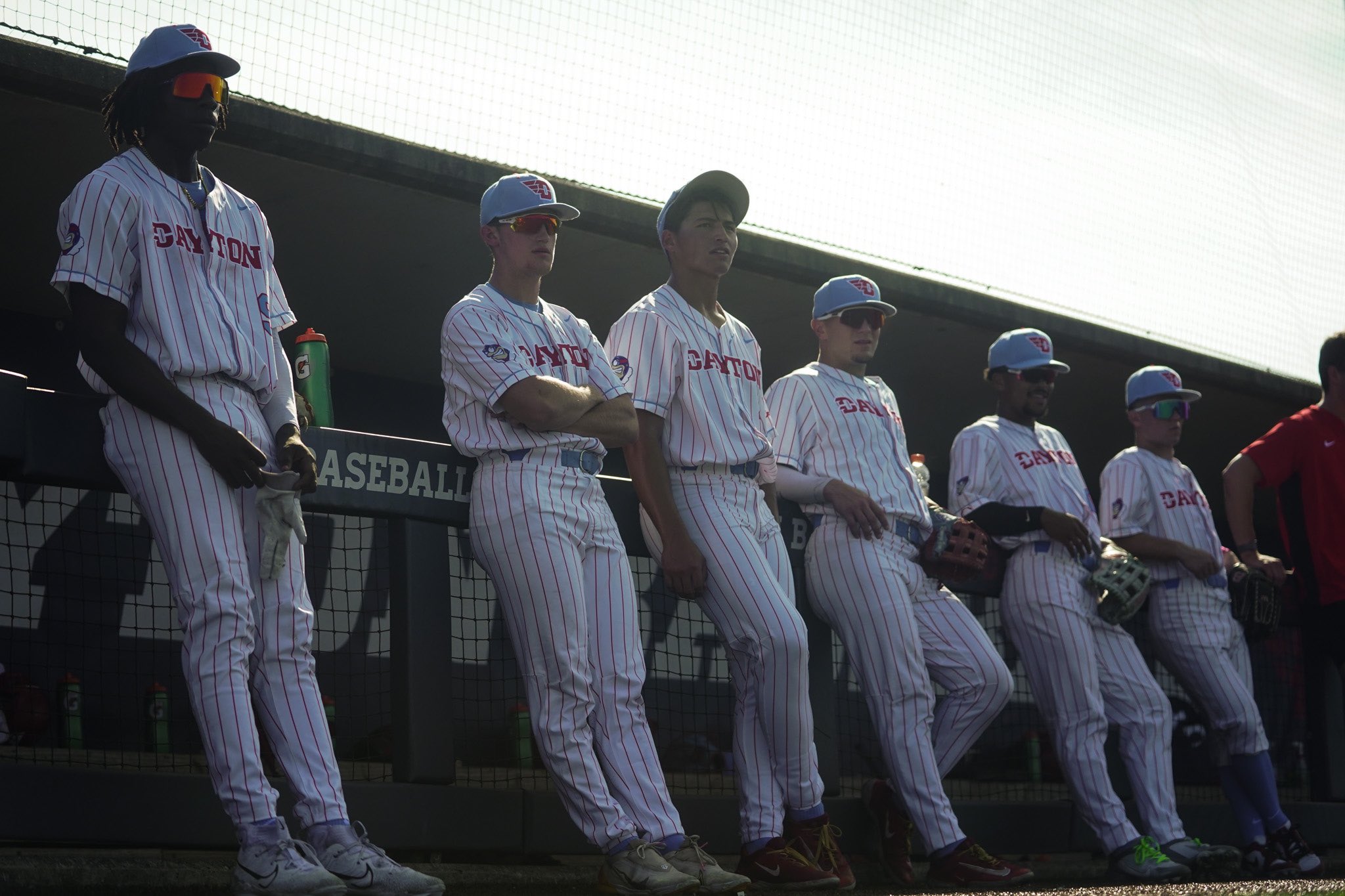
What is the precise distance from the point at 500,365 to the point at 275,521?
76cm

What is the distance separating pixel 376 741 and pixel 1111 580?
2716mm

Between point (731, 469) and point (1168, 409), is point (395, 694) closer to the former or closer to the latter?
point (731, 469)

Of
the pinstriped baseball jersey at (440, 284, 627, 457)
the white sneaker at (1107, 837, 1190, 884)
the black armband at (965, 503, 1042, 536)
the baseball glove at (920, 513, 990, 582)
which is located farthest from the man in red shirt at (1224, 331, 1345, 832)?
the pinstriped baseball jersey at (440, 284, 627, 457)

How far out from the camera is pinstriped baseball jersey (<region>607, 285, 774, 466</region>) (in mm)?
4281

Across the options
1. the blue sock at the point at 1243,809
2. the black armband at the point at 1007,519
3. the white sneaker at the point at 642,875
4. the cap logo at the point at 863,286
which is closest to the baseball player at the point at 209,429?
the white sneaker at the point at 642,875

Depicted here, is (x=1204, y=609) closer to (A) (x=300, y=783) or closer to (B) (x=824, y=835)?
(B) (x=824, y=835)

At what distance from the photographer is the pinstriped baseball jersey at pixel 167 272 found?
10.8 feet

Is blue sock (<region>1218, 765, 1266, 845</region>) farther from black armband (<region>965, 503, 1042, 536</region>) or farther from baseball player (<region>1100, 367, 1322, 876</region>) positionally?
black armband (<region>965, 503, 1042, 536</region>)

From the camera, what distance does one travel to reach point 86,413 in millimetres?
3447

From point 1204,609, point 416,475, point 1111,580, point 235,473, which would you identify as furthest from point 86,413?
point 1204,609

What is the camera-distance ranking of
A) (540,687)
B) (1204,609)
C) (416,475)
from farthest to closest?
(1204,609)
(416,475)
(540,687)

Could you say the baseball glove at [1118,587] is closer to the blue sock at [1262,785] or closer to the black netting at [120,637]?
the blue sock at [1262,785]

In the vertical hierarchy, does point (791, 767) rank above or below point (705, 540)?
below

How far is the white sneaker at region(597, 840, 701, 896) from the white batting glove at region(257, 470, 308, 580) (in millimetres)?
1060
